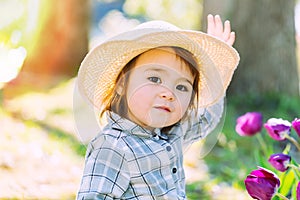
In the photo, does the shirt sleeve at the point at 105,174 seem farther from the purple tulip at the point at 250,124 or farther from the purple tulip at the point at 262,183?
the purple tulip at the point at 250,124

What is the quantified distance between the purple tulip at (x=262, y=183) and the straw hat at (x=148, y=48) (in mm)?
335

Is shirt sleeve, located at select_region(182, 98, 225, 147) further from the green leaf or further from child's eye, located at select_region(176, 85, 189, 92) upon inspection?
the green leaf

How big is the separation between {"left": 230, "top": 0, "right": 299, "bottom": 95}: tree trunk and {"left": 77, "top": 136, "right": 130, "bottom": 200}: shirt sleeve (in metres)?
4.49

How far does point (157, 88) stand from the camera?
84.2 inches

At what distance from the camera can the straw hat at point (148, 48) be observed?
2.15m

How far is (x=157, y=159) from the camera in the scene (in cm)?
220

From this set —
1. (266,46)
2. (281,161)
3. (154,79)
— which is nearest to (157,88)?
(154,79)

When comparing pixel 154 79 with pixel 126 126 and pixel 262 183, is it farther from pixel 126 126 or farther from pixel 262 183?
pixel 262 183

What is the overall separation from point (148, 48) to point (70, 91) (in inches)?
195

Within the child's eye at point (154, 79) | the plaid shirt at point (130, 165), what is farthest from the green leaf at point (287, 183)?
the child's eye at point (154, 79)

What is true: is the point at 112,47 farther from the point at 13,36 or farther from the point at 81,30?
the point at 81,30

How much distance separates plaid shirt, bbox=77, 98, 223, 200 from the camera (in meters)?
2.07

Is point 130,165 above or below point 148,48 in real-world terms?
below

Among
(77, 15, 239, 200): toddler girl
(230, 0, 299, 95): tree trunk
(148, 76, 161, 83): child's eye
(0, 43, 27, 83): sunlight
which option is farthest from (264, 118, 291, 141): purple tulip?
(230, 0, 299, 95): tree trunk
